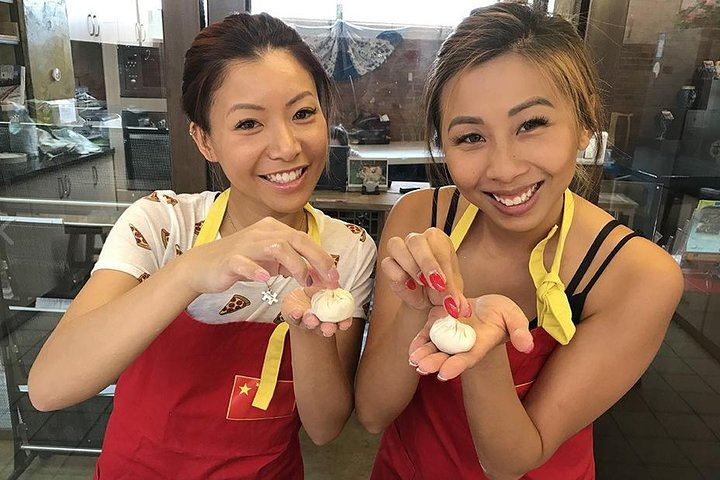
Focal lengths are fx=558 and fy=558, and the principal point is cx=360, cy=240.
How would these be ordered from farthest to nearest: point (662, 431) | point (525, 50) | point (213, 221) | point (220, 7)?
point (662, 431) → point (220, 7) → point (213, 221) → point (525, 50)

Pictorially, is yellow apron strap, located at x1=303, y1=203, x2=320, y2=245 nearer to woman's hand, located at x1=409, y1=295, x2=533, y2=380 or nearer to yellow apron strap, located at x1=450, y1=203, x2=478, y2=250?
yellow apron strap, located at x1=450, y1=203, x2=478, y2=250

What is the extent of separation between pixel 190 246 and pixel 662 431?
5.74ft

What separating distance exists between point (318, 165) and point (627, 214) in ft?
4.27

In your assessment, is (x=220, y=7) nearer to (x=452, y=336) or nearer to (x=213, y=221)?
(x=213, y=221)

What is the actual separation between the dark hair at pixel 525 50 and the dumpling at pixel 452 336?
47 cm

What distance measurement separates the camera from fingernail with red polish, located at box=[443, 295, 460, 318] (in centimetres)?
79

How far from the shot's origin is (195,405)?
3.61ft

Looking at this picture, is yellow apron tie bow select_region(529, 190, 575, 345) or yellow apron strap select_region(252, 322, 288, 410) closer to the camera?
yellow apron tie bow select_region(529, 190, 575, 345)

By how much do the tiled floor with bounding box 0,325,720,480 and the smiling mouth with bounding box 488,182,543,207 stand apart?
1.18 meters

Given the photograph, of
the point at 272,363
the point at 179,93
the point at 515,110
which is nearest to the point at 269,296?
the point at 272,363

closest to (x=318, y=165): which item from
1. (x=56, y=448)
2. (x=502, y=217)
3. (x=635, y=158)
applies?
(x=502, y=217)

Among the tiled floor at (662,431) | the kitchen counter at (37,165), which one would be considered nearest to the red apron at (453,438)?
the tiled floor at (662,431)

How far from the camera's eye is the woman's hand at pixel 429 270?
79 centimetres

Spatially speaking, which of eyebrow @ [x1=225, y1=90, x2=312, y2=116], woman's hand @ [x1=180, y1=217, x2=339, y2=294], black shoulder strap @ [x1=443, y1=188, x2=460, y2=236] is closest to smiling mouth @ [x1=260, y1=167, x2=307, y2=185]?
eyebrow @ [x1=225, y1=90, x2=312, y2=116]
